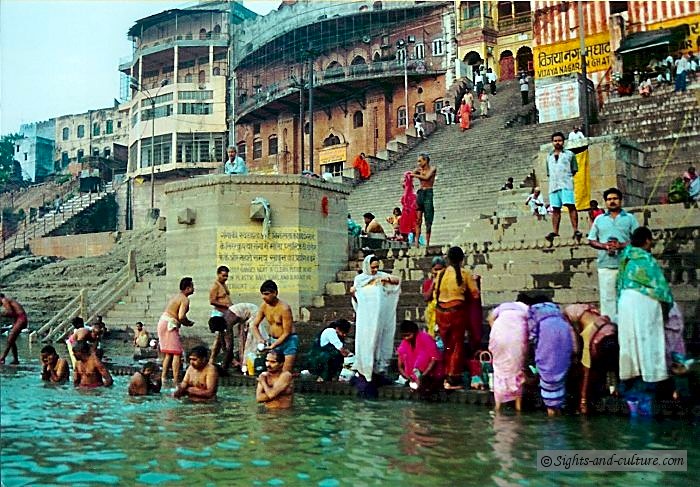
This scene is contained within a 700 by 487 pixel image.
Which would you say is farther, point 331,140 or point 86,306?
point 331,140

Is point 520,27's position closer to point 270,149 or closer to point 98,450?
point 270,149

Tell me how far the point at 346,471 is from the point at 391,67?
37467mm

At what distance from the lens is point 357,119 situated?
4325cm

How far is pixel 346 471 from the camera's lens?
4.45 m

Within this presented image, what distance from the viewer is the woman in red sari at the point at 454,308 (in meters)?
7.40

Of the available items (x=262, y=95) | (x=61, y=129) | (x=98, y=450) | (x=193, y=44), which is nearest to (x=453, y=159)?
(x=98, y=450)

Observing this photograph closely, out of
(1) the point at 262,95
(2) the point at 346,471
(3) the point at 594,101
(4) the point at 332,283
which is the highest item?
(1) the point at 262,95

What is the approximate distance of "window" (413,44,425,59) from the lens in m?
42.1

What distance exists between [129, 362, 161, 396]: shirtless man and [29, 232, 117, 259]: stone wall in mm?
25892

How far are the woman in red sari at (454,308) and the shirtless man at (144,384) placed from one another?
3.29m

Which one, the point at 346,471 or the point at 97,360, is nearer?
the point at 346,471

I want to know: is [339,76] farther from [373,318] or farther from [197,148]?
[373,318]

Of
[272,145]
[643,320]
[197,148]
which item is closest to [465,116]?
[643,320]

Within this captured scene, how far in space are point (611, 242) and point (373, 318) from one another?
2.73 meters
